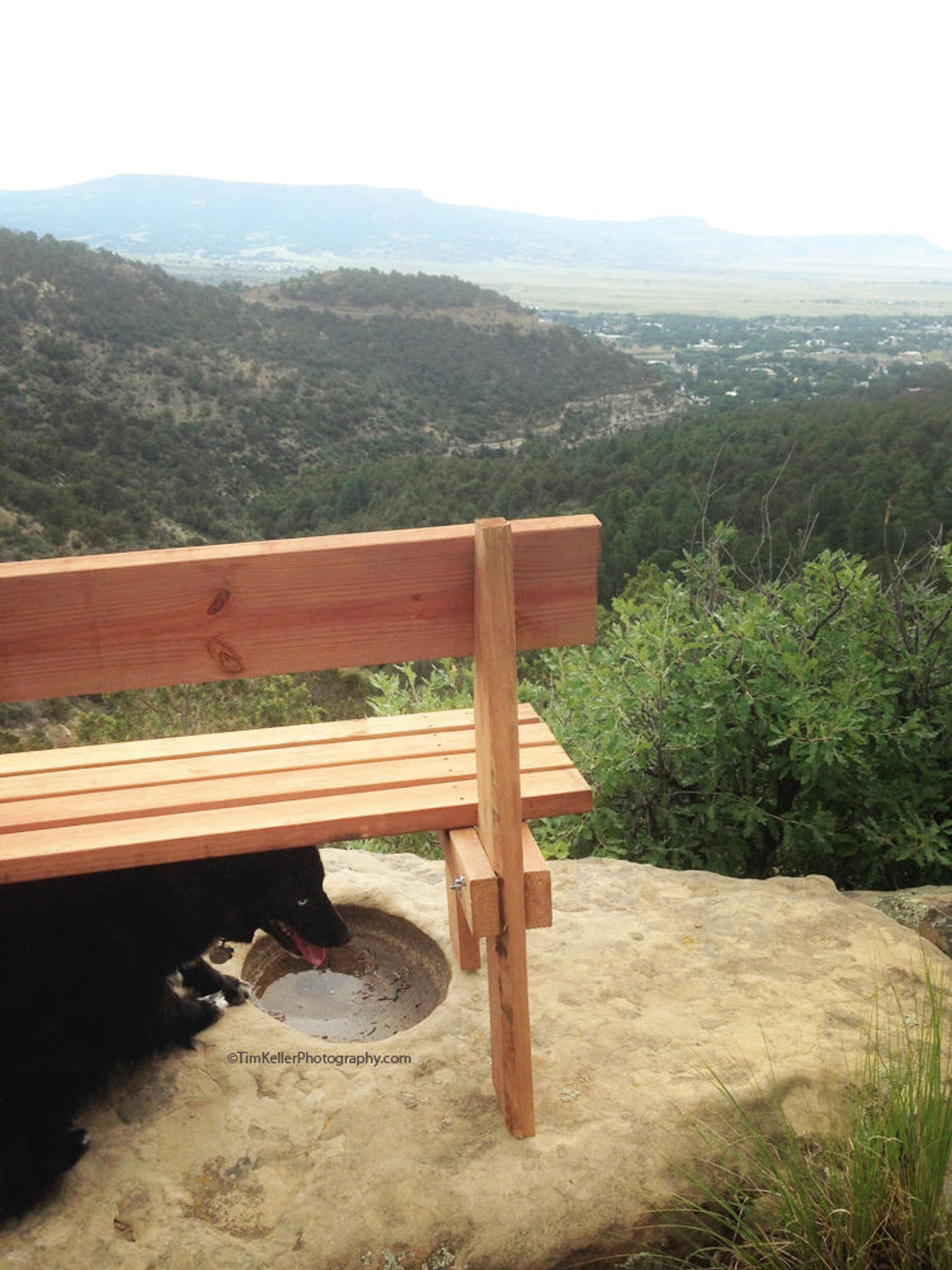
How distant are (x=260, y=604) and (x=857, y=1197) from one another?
4.19ft

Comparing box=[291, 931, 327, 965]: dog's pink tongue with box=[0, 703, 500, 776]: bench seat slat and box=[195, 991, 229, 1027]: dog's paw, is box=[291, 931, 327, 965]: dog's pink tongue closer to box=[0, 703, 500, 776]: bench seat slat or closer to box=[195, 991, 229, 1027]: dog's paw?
box=[195, 991, 229, 1027]: dog's paw

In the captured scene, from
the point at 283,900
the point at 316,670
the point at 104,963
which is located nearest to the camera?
the point at 316,670

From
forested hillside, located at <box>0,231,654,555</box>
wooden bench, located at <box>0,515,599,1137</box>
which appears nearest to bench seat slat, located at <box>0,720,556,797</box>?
wooden bench, located at <box>0,515,599,1137</box>

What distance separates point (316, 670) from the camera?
1445 mm

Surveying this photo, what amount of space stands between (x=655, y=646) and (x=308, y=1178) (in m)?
A: 1.95

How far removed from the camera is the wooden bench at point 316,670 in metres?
1.47

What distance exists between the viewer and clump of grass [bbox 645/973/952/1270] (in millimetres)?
1473

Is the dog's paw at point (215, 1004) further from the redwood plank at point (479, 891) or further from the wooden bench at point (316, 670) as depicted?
the redwood plank at point (479, 891)

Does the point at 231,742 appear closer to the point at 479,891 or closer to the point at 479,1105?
the point at 479,891

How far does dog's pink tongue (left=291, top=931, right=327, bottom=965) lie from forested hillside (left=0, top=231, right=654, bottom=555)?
22.2 meters

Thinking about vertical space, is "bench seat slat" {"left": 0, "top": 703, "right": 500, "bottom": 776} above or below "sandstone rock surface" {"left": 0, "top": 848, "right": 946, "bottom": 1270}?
above

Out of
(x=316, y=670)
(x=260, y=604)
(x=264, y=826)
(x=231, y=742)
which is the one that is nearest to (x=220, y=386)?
(x=231, y=742)

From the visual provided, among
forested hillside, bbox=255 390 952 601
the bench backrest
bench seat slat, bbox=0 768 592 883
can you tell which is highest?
the bench backrest

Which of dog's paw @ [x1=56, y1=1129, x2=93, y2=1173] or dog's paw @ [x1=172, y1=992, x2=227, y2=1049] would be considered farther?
dog's paw @ [x1=172, y1=992, x2=227, y2=1049]
